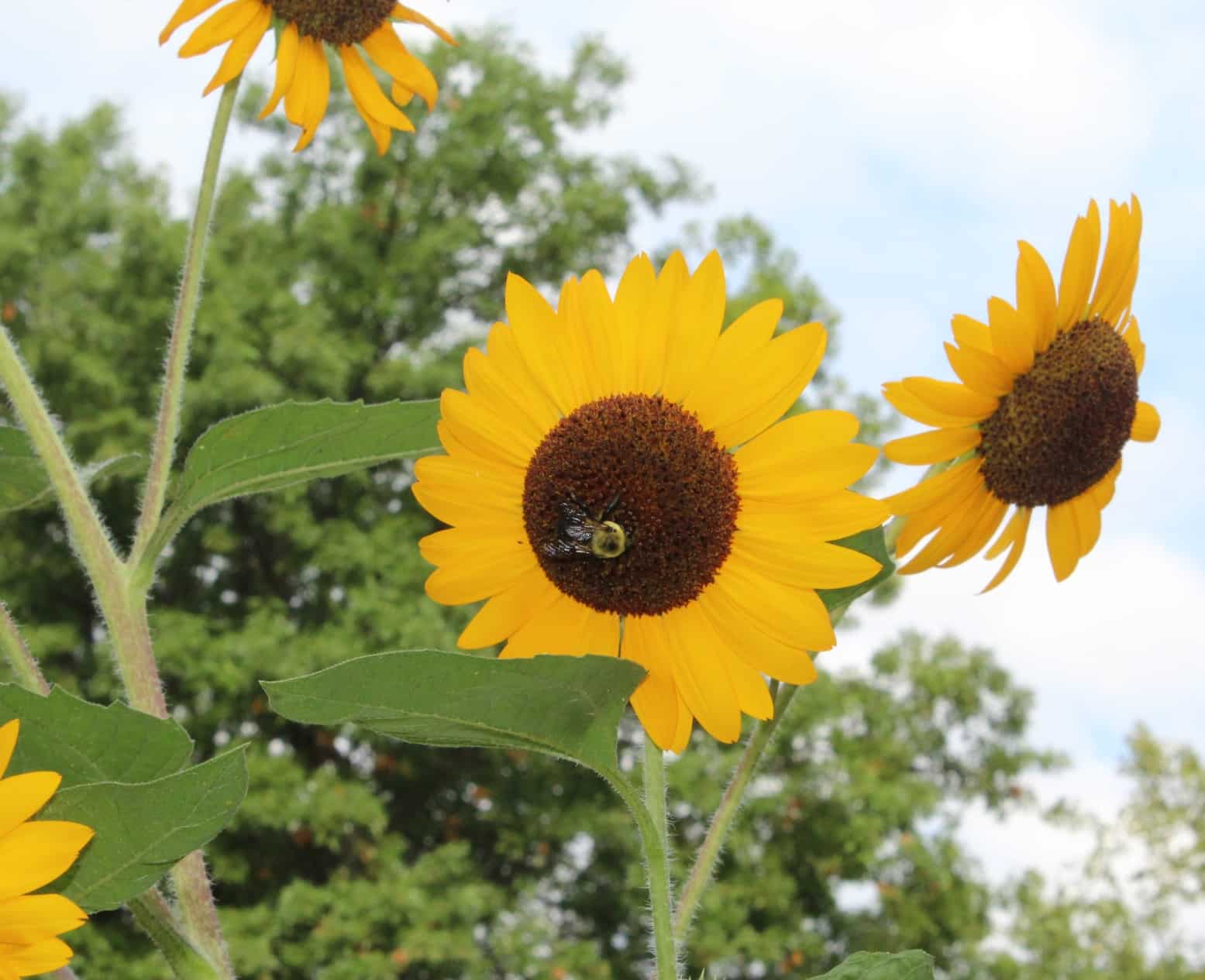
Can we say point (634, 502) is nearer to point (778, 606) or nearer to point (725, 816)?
point (778, 606)

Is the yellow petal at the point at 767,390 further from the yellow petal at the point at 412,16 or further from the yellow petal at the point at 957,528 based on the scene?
the yellow petal at the point at 412,16

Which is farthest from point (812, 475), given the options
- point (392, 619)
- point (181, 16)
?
point (392, 619)

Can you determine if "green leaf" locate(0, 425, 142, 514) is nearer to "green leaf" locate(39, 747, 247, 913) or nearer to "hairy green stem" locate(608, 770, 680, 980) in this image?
"green leaf" locate(39, 747, 247, 913)

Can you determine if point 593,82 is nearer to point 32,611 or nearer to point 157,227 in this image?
point 157,227

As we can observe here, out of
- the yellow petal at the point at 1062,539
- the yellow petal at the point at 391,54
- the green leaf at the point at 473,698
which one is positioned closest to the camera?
the green leaf at the point at 473,698

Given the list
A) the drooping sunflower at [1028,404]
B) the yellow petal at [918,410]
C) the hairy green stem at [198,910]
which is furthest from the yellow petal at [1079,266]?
the hairy green stem at [198,910]

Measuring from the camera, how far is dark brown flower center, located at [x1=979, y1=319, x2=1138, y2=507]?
42.1 inches

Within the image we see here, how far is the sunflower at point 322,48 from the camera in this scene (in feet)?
5.03

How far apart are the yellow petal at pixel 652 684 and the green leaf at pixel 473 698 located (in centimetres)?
2

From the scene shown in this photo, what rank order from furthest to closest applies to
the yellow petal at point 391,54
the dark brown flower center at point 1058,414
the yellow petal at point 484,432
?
1. the yellow petal at point 391,54
2. the dark brown flower center at point 1058,414
3. the yellow petal at point 484,432

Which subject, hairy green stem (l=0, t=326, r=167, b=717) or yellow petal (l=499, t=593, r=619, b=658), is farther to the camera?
hairy green stem (l=0, t=326, r=167, b=717)

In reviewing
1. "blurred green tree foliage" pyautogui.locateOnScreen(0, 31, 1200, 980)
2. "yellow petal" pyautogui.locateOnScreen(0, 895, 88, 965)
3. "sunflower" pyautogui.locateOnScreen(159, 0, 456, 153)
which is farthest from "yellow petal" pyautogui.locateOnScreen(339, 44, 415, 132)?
"blurred green tree foliage" pyautogui.locateOnScreen(0, 31, 1200, 980)

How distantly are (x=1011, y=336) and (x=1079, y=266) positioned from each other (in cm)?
8

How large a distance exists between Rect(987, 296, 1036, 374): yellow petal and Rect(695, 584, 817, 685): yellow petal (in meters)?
0.31
